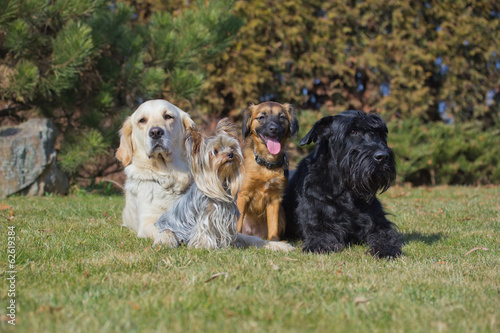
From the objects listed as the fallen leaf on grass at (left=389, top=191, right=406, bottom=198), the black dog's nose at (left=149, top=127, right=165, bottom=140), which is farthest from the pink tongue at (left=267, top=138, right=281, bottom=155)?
the fallen leaf on grass at (left=389, top=191, right=406, bottom=198)

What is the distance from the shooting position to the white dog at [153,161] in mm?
4461

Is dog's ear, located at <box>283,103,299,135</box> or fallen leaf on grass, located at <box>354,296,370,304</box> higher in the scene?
dog's ear, located at <box>283,103,299,135</box>

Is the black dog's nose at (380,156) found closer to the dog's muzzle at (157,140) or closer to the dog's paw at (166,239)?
the dog's paw at (166,239)

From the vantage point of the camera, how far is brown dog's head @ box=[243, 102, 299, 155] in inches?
184

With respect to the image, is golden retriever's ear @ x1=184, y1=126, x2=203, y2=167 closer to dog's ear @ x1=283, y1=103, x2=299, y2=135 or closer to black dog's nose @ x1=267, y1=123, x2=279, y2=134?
black dog's nose @ x1=267, y1=123, x2=279, y2=134

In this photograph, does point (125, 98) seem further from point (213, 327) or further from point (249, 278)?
point (213, 327)

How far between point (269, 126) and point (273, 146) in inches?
8.6

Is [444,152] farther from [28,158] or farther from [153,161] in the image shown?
[28,158]

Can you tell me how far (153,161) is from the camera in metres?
4.60

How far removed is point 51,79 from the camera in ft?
23.8

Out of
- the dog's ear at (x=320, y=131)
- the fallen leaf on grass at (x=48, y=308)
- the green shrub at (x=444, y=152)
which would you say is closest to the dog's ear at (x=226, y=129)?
the dog's ear at (x=320, y=131)

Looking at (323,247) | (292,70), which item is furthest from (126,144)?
(292,70)

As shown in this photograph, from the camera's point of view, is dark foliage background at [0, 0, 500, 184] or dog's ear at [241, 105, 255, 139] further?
dark foliage background at [0, 0, 500, 184]

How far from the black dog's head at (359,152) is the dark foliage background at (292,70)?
4.56 m
